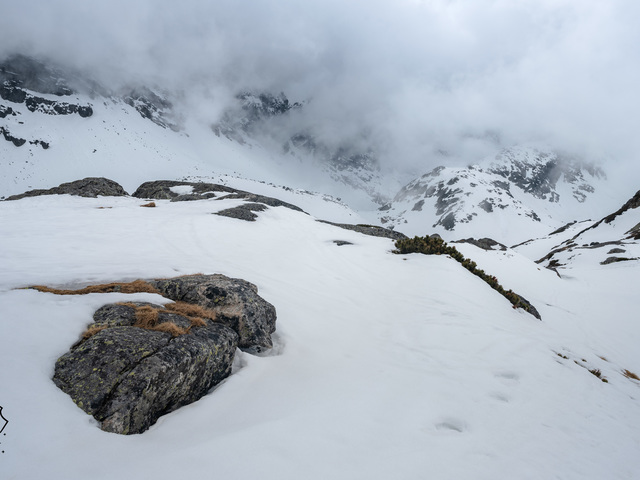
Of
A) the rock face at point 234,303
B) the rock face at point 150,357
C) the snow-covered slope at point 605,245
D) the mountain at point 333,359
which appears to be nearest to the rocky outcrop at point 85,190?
the mountain at point 333,359

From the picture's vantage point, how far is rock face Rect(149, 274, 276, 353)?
18.3ft

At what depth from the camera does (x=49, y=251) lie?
8.49 meters

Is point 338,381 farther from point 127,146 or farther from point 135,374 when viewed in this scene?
point 127,146

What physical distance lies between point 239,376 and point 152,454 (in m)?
1.87

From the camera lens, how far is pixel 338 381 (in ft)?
16.5

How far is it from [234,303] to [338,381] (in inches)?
94.3

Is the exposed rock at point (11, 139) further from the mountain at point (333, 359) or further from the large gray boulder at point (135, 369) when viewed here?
the large gray boulder at point (135, 369)

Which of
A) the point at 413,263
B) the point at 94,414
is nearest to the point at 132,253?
the point at 94,414

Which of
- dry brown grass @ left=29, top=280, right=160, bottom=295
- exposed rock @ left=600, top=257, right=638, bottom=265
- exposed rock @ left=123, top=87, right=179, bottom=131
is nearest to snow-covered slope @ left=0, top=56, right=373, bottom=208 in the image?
exposed rock @ left=123, top=87, right=179, bottom=131

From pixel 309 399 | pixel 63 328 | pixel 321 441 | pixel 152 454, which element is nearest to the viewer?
pixel 152 454

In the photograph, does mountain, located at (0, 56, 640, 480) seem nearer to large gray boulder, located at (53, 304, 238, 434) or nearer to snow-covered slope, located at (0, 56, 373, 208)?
large gray boulder, located at (53, 304, 238, 434)

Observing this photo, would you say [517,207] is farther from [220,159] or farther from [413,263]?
[413,263]

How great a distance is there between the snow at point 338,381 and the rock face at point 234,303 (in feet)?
1.18

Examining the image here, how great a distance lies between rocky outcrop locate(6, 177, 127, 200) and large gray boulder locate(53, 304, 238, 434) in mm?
23523
